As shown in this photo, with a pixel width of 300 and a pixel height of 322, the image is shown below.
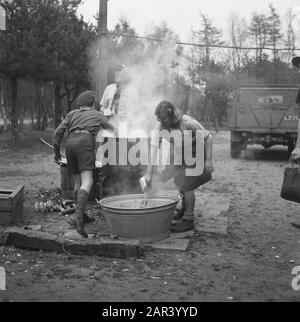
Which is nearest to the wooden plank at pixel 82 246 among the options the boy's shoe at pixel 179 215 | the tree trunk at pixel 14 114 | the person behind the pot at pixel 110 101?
the boy's shoe at pixel 179 215

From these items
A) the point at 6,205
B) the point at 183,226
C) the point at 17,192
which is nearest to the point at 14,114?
the point at 17,192

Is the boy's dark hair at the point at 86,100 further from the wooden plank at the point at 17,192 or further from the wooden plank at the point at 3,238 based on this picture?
the wooden plank at the point at 3,238

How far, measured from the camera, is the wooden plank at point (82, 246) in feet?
14.8

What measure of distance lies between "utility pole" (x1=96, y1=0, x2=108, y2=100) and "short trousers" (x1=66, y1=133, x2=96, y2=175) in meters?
5.54

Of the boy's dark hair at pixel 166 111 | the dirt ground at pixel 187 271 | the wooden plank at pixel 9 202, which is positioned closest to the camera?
the dirt ground at pixel 187 271

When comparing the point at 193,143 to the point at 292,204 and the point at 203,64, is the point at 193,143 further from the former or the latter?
the point at 203,64

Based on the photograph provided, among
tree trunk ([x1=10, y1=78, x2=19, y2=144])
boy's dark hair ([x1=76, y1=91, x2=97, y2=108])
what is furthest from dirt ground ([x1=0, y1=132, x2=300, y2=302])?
tree trunk ([x1=10, y1=78, x2=19, y2=144])

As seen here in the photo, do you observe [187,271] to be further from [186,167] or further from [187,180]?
[186,167]

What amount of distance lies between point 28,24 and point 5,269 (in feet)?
45.8

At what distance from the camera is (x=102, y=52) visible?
1114 centimetres

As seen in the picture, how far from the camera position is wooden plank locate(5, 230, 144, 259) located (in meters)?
4.52

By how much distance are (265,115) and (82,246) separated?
10030 millimetres

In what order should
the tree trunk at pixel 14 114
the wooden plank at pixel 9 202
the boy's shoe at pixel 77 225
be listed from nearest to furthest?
the boy's shoe at pixel 77 225 < the wooden plank at pixel 9 202 < the tree trunk at pixel 14 114

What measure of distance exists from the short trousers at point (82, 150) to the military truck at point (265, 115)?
8.84m
